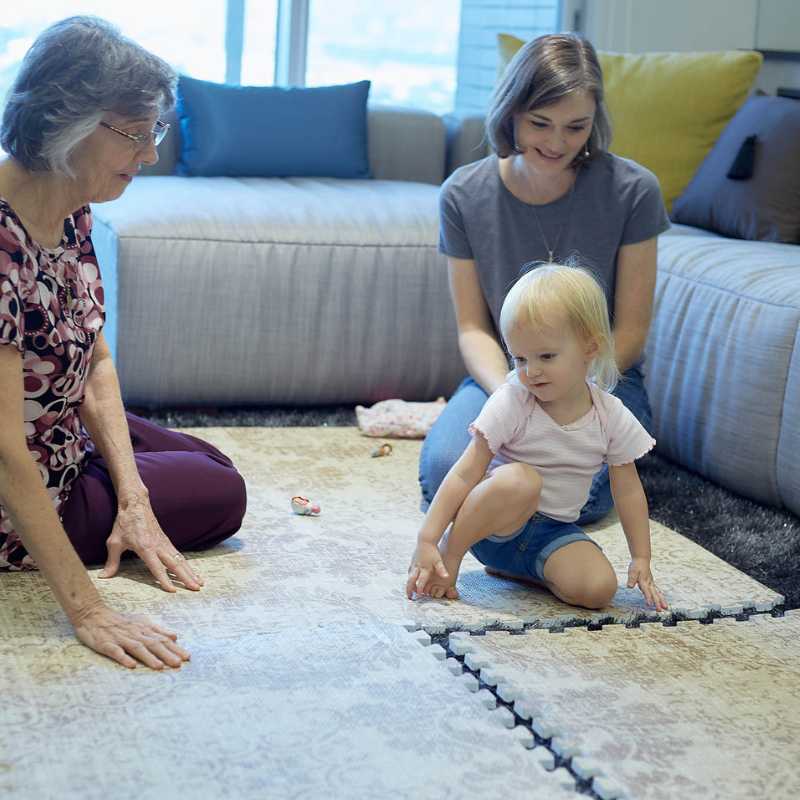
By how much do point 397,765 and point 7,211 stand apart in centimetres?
90

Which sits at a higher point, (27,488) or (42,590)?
(27,488)

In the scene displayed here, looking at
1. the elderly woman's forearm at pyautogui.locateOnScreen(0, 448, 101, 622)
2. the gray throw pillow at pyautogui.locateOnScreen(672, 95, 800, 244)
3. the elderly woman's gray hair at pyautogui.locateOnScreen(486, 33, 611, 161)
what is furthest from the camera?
the gray throw pillow at pyautogui.locateOnScreen(672, 95, 800, 244)

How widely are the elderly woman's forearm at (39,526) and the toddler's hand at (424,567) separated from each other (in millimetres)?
498

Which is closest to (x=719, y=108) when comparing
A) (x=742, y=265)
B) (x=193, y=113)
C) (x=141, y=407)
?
(x=742, y=265)

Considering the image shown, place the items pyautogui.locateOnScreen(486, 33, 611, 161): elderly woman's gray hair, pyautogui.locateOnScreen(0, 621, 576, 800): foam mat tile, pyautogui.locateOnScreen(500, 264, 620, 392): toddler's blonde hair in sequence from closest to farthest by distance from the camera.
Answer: pyautogui.locateOnScreen(0, 621, 576, 800): foam mat tile
pyautogui.locateOnScreen(500, 264, 620, 392): toddler's blonde hair
pyautogui.locateOnScreen(486, 33, 611, 161): elderly woman's gray hair

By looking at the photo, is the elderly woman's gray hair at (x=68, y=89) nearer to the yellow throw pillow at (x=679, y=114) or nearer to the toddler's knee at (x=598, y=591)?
the toddler's knee at (x=598, y=591)

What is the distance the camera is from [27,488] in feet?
5.52

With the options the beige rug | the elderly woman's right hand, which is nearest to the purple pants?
the elderly woman's right hand

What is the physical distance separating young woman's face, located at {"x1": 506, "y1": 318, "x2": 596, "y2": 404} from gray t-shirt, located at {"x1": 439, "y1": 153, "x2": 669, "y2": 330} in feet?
1.70

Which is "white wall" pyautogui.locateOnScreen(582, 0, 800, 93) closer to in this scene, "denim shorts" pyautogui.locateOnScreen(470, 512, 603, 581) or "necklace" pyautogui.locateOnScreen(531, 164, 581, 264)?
"necklace" pyautogui.locateOnScreen(531, 164, 581, 264)

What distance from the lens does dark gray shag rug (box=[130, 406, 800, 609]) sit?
229 centimetres

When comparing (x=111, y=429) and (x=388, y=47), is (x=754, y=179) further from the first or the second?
(x=111, y=429)

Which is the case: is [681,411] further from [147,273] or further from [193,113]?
[193,113]

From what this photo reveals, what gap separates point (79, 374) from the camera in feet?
6.45
